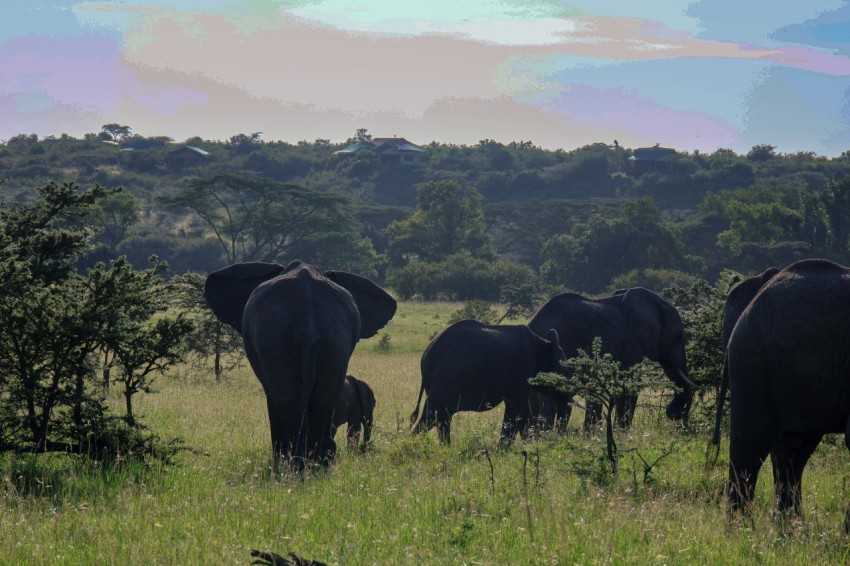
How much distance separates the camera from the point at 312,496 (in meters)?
8.86

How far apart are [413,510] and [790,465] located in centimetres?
319

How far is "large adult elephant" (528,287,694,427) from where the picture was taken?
55.7 ft

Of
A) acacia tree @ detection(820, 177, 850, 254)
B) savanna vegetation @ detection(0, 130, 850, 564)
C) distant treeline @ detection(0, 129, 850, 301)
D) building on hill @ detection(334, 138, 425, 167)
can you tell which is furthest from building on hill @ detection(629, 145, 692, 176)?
savanna vegetation @ detection(0, 130, 850, 564)

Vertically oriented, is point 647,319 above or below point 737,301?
below

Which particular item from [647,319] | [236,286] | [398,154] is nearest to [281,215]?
[647,319]

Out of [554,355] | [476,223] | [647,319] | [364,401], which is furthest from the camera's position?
[476,223]

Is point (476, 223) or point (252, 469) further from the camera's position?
point (476, 223)

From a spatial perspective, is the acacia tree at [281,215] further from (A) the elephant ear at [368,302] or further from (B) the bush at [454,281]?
(A) the elephant ear at [368,302]

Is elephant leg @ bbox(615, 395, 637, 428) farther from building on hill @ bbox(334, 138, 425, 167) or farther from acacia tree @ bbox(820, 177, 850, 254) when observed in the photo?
building on hill @ bbox(334, 138, 425, 167)

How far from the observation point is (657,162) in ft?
413

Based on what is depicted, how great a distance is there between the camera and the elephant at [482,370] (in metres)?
14.2

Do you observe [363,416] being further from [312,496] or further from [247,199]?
[247,199]

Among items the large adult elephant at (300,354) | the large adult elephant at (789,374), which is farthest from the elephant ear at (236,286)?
the large adult elephant at (789,374)

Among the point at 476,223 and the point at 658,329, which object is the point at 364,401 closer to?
the point at 658,329
